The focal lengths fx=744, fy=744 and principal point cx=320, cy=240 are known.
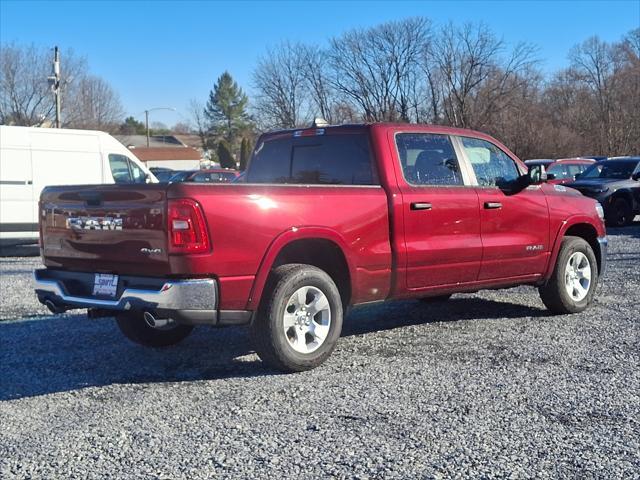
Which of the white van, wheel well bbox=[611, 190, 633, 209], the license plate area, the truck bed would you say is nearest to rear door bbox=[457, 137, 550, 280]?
the truck bed

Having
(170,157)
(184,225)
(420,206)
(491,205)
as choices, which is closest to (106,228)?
(184,225)

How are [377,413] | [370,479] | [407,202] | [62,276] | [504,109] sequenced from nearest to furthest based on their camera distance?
[370,479] < [377,413] < [62,276] < [407,202] < [504,109]

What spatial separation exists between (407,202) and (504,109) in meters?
41.9

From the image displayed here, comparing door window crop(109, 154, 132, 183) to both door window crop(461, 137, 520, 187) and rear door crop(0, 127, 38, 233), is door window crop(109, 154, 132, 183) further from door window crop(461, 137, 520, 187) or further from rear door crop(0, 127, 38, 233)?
door window crop(461, 137, 520, 187)

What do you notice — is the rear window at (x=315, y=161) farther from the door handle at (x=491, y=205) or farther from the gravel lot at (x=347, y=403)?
the gravel lot at (x=347, y=403)

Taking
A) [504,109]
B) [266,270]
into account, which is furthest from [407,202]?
[504,109]

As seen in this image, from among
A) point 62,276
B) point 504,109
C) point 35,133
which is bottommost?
point 62,276

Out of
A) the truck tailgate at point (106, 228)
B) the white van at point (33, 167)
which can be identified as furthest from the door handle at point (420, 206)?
the white van at point (33, 167)

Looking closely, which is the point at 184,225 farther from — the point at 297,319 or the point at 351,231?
the point at 351,231

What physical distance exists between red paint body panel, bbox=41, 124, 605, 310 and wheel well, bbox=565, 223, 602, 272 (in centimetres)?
34

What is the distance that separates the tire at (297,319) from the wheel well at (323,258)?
0.52ft

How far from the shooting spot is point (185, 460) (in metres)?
3.88

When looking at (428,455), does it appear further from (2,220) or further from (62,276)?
(2,220)

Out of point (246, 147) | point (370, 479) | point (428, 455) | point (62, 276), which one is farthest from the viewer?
point (246, 147)
